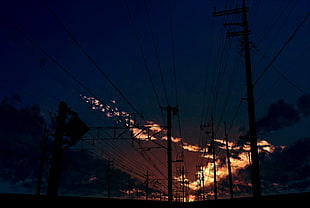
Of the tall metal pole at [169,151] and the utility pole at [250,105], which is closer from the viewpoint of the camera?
the utility pole at [250,105]

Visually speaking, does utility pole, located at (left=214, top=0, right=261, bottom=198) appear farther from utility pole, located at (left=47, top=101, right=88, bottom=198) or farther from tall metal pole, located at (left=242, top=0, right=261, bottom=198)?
utility pole, located at (left=47, top=101, right=88, bottom=198)

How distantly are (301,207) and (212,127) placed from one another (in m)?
37.3

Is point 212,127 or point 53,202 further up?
point 212,127

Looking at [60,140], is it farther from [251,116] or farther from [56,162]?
[251,116]

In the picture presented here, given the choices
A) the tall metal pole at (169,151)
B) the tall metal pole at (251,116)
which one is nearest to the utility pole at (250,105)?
the tall metal pole at (251,116)

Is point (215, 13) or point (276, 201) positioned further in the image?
point (215, 13)

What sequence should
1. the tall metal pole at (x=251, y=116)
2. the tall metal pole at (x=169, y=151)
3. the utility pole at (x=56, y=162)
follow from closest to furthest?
the utility pole at (x=56, y=162) → the tall metal pole at (x=251, y=116) → the tall metal pole at (x=169, y=151)

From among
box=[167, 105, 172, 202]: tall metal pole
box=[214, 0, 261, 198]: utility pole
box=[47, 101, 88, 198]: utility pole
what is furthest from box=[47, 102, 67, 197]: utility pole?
box=[167, 105, 172, 202]: tall metal pole

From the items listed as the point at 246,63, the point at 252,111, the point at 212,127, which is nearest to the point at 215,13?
the point at 246,63

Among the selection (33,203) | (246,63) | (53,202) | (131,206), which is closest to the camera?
(33,203)

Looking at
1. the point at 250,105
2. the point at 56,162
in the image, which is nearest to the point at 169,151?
the point at 250,105

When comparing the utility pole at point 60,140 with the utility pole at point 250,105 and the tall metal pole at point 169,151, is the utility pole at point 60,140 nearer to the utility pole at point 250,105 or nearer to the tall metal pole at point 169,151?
the utility pole at point 250,105

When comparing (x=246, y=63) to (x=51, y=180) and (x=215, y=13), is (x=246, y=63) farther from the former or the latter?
(x=51, y=180)

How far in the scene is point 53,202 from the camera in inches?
372
